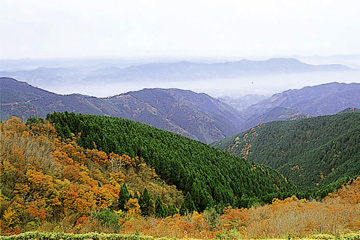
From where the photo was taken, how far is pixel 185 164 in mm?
63250

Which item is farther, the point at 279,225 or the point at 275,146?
the point at 275,146

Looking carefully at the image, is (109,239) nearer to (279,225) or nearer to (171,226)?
(171,226)

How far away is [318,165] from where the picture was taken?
132 metres

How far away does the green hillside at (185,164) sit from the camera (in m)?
49.5

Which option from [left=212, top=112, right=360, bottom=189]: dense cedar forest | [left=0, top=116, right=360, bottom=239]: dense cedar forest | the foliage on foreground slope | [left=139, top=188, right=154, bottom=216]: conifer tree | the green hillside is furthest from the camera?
[left=212, top=112, right=360, bottom=189]: dense cedar forest


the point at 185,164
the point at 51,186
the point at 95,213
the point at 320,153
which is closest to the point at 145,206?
the point at 95,213

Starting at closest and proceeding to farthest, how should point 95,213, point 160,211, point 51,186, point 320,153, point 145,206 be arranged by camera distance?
point 95,213, point 51,186, point 160,211, point 145,206, point 320,153

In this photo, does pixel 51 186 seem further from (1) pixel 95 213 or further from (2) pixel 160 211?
(2) pixel 160 211

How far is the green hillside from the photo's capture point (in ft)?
162

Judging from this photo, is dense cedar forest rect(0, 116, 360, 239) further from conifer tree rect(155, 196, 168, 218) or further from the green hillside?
the green hillside

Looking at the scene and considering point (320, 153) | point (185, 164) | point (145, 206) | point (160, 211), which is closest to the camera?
point (160, 211)

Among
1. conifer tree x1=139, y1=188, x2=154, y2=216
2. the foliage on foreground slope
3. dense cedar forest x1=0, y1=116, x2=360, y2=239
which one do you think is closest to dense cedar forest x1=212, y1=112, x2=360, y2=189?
dense cedar forest x1=0, y1=116, x2=360, y2=239

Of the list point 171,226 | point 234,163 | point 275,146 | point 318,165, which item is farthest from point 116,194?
point 275,146

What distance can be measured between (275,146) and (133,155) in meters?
168
